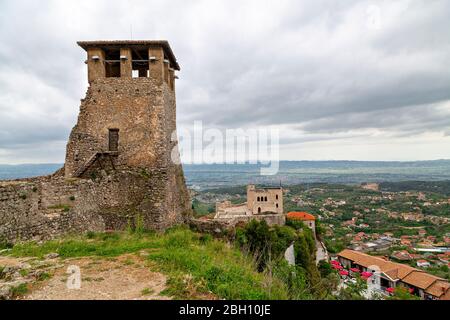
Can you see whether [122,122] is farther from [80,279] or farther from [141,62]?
[80,279]

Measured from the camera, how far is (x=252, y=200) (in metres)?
38.1

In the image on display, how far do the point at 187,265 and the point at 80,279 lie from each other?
1.95m

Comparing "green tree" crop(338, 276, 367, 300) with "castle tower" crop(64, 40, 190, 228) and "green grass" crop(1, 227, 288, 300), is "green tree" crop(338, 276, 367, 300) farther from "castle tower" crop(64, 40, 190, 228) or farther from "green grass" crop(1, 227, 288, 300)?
"castle tower" crop(64, 40, 190, 228)

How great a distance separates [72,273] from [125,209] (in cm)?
610

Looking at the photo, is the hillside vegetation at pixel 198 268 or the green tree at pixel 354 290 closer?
the hillside vegetation at pixel 198 268

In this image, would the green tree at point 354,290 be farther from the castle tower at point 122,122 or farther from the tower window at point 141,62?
the tower window at point 141,62

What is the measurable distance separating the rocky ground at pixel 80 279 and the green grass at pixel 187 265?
11.6 inches

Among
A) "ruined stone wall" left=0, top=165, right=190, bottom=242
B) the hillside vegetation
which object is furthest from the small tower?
the hillside vegetation

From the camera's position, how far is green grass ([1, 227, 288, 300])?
425 centimetres

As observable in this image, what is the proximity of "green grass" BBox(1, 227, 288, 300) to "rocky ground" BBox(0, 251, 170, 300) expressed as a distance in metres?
0.29

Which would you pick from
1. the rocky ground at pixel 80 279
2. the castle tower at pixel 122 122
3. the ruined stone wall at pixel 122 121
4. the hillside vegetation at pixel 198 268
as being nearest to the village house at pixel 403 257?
the castle tower at pixel 122 122

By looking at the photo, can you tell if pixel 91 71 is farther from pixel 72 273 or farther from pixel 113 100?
pixel 72 273

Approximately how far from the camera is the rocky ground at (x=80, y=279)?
4.27m

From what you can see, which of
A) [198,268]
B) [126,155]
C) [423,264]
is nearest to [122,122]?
[126,155]
